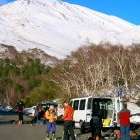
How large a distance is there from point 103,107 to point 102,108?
0.08m

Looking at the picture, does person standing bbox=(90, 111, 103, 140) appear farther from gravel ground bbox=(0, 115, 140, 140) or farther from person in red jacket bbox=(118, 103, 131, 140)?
gravel ground bbox=(0, 115, 140, 140)

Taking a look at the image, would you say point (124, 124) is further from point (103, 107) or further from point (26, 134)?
point (26, 134)

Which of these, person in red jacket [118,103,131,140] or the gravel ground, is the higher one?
person in red jacket [118,103,131,140]

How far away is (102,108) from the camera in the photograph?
27.9m

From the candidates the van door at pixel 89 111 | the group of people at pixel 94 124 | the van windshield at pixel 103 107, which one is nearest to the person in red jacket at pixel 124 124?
the group of people at pixel 94 124

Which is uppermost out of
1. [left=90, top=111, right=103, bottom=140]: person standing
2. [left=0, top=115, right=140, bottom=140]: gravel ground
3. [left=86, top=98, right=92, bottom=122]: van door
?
[left=86, top=98, right=92, bottom=122]: van door

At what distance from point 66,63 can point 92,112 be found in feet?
203

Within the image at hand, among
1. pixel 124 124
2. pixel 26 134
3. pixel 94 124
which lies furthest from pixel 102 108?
pixel 124 124

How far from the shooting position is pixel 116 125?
87.9 ft

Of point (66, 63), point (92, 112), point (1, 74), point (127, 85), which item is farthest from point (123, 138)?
point (1, 74)

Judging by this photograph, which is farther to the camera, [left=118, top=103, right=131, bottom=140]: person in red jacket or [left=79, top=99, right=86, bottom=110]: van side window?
[left=79, top=99, right=86, bottom=110]: van side window

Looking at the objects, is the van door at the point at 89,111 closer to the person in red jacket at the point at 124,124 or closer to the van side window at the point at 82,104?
the van side window at the point at 82,104

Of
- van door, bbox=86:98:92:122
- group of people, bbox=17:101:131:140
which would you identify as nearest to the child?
group of people, bbox=17:101:131:140

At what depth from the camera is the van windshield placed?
27578 mm
